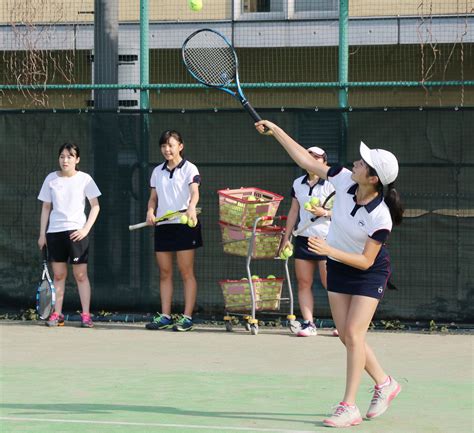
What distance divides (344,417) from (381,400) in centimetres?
33

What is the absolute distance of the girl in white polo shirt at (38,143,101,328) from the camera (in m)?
9.74

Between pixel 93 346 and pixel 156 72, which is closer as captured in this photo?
pixel 93 346

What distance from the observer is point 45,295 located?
9.84 metres

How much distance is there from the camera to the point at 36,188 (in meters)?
10.3

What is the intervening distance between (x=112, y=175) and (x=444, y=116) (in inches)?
117

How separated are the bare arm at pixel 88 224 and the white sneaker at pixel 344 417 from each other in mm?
4313

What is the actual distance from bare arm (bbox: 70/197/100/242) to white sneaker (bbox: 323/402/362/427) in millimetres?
4313

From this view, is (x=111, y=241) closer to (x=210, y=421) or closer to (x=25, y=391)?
(x=25, y=391)

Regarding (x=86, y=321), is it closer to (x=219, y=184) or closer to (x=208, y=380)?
(x=219, y=184)

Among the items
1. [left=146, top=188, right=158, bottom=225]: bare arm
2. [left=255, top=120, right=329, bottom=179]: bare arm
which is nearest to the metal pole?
[left=146, top=188, right=158, bottom=225]: bare arm

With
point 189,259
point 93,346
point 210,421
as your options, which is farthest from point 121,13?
point 210,421

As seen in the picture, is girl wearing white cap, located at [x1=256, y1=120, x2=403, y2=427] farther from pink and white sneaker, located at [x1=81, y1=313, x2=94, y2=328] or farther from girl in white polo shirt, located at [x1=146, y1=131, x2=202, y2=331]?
pink and white sneaker, located at [x1=81, y1=313, x2=94, y2=328]

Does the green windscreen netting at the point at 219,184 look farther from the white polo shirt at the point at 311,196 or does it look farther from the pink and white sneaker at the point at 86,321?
the white polo shirt at the point at 311,196

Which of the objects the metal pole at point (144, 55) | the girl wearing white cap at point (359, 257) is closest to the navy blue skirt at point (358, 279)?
the girl wearing white cap at point (359, 257)
